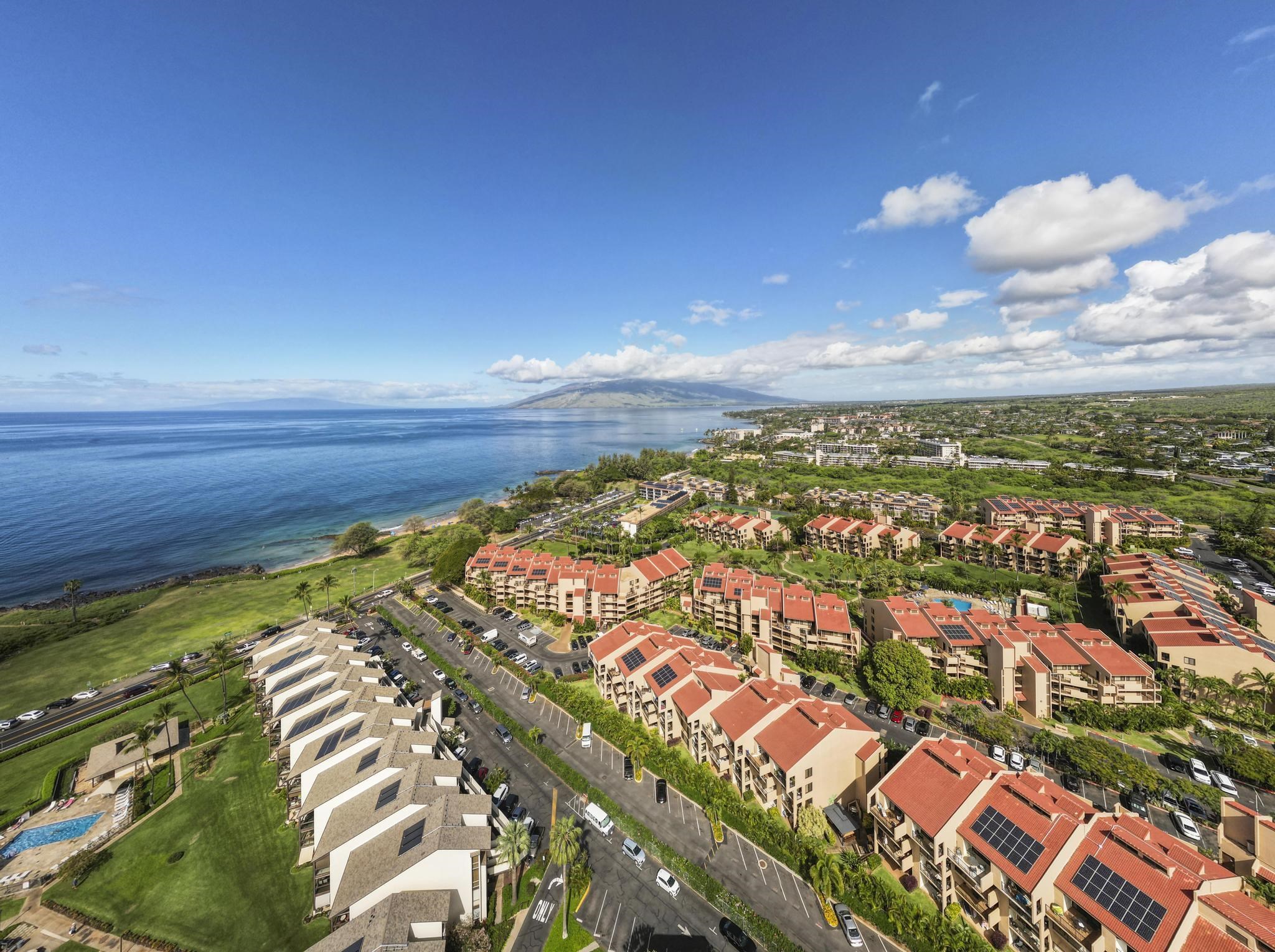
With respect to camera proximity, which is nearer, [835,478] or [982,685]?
[982,685]

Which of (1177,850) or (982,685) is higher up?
(1177,850)

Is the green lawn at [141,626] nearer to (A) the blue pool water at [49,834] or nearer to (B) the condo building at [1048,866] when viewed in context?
(A) the blue pool water at [49,834]

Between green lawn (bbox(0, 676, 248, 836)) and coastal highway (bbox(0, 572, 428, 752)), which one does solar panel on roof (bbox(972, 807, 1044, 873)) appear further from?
coastal highway (bbox(0, 572, 428, 752))

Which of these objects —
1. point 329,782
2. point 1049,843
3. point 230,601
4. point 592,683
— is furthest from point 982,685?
point 230,601

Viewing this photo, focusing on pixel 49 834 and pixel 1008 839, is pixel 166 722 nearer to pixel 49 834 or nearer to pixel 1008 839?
pixel 49 834

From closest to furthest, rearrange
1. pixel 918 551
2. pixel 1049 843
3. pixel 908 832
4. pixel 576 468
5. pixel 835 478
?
pixel 1049 843
pixel 908 832
pixel 918 551
pixel 835 478
pixel 576 468

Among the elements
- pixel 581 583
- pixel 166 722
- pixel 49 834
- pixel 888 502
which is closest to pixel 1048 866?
pixel 581 583

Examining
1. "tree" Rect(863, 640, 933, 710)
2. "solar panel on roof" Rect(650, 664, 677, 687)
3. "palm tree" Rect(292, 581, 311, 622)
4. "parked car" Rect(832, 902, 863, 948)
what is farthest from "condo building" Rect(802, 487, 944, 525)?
"palm tree" Rect(292, 581, 311, 622)

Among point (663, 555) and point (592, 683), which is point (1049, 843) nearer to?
point (592, 683)
